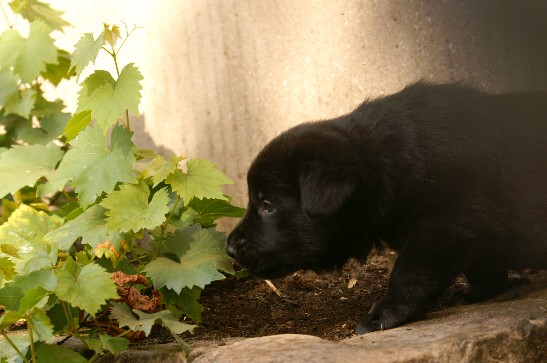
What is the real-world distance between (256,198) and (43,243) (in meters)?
1.02

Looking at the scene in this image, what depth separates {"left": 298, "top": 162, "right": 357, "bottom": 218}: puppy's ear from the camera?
327cm

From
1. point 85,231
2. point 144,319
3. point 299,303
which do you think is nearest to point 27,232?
point 85,231

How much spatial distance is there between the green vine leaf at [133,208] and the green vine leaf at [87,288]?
17.4 inches

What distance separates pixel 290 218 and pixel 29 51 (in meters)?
2.51

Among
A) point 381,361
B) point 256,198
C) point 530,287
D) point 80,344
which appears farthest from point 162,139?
point 381,361

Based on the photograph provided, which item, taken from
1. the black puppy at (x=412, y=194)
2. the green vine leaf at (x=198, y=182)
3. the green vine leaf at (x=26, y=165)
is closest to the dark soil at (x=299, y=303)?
the black puppy at (x=412, y=194)

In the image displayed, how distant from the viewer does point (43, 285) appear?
10.1ft

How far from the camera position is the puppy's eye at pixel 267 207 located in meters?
3.65

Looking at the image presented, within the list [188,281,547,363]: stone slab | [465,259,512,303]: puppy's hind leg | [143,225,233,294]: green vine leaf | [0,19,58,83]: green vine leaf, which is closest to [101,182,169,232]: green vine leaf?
[143,225,233,294]: green vine leaf

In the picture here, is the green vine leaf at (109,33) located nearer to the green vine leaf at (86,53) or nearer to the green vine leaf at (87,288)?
the green vine leaf at (86,53)

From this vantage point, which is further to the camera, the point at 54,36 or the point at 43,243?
the point at 54,36

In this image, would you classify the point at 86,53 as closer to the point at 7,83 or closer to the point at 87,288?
the point at 87,288

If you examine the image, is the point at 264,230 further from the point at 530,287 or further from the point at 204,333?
the point at 530,287

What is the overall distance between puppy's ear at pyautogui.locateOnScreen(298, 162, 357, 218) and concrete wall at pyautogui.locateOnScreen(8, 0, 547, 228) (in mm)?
1076
